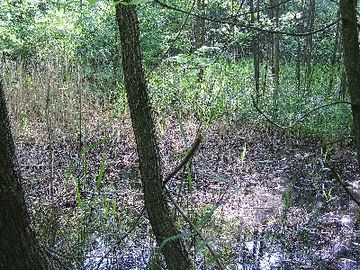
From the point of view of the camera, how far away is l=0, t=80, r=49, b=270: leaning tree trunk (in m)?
1.38

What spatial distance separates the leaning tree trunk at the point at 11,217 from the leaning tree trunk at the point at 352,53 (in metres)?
0.96

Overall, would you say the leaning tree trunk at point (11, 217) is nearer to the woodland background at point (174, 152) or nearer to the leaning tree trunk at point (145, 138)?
the woodland background at point (174, 152)

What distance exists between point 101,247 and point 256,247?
1.28 meters

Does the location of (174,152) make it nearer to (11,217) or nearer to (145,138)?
(145,138)

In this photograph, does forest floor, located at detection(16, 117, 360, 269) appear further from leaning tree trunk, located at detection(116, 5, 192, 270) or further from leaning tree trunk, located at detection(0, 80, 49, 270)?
leaning tree trunk, located at detection(0, 80, 49, 270)

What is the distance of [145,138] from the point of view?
2289mm

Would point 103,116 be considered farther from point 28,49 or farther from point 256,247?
point 256,247

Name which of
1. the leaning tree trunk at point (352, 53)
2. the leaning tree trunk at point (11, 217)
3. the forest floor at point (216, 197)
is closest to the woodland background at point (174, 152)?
the forest floor at point (216, 197)

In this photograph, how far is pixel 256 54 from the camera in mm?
8719

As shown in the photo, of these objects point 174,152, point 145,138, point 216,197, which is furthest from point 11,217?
point 174,152

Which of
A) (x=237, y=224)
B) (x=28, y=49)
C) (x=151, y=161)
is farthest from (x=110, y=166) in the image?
(x=28, y=49)

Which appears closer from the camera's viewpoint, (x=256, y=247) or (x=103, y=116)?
(x=256, y=247)

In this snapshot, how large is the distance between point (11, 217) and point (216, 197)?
3.46m

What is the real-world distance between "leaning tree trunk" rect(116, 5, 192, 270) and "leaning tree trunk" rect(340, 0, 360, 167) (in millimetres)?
1297
